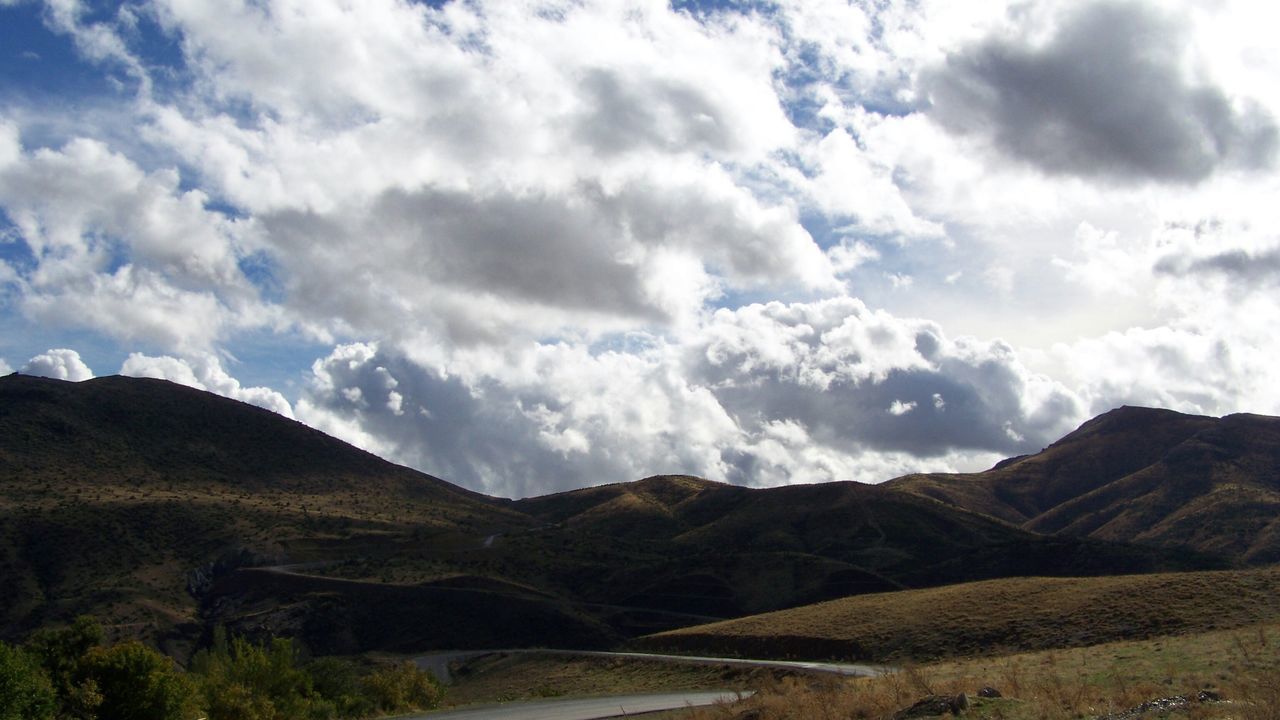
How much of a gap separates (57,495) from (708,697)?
92.2 meters

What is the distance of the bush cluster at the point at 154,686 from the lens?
21.8 metres

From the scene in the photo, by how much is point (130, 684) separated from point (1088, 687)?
24.3 metres

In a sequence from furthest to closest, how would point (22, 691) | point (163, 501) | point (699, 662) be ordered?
point (163, 501) → point (699, 662) → point (22, 691)

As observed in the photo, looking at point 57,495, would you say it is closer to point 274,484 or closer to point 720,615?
point 274,484

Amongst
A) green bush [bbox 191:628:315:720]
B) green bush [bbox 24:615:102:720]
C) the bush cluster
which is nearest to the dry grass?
the bush cluster

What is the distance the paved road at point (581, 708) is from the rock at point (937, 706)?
9.36m

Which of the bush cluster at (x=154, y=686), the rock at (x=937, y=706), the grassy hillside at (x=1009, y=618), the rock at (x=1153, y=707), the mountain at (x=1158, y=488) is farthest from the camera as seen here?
the mountain at (x=1158, y=488)

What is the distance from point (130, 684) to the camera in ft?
83.3

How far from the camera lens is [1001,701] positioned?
18297mm

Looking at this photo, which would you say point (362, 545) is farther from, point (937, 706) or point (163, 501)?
point (937, 706)

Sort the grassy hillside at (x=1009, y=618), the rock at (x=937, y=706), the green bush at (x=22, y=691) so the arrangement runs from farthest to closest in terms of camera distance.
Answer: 1. the grassy hillside at (x=1009, y=618)
2. the green bush at (x=22, y=691)
3. the rock at (x=937, y=706)

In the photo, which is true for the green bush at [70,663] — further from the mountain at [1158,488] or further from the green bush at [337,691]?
the mountain at [1158,488]

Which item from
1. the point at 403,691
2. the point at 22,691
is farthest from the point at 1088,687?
the point at 403,691

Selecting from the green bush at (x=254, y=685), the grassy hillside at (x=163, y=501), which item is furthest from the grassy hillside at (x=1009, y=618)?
the grassy hillside at (x=163, y=501)
